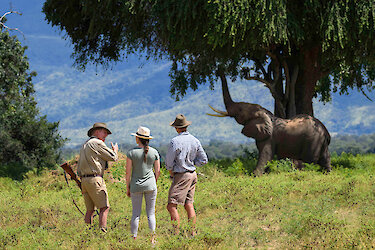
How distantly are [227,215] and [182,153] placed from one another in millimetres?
3142

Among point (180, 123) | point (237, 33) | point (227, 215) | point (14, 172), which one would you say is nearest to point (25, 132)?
point (14, 172)

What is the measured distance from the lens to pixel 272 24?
55.9 ft

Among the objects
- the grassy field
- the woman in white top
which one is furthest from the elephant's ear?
the woman in white top

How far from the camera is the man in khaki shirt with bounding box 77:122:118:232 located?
9.01 metres

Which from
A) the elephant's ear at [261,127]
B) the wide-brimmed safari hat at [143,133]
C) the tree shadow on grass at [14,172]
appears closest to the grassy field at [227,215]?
the elephant's ear at [261,127]

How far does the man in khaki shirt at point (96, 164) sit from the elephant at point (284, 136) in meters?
8.49

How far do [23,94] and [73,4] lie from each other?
4605mm

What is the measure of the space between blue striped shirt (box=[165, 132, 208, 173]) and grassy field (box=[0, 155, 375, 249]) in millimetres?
1028

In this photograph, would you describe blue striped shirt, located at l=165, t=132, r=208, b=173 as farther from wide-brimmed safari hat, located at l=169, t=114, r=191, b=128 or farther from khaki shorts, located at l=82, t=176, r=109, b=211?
khaki shorts, located at l=82, t=176, r=109, b=211

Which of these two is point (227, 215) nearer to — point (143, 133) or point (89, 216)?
point (89, 216)

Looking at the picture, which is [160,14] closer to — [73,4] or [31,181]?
[73,4]

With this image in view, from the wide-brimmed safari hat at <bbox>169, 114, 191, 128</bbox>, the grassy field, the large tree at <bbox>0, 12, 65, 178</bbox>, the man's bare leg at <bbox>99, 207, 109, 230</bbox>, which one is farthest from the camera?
the large tree at <bbox>0, 12, 65, 178</bbox>

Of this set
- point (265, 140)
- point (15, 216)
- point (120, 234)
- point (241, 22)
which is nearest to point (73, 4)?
point (241, 22)

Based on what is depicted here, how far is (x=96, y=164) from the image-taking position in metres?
9.04
